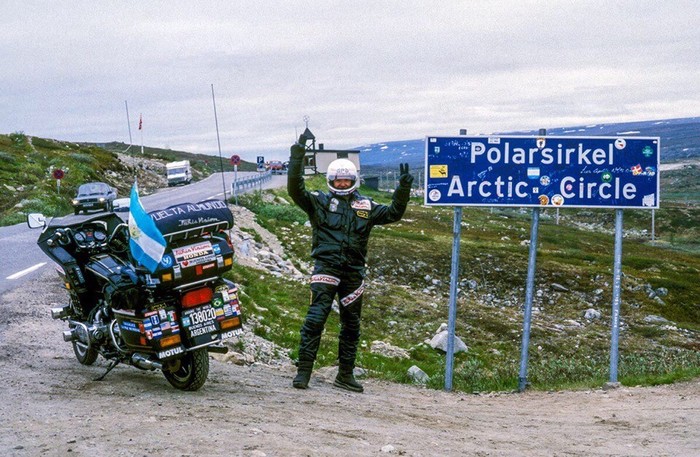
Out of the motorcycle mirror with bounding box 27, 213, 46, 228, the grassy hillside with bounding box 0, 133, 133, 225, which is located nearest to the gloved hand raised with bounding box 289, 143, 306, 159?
the motorcycle mirror with bounding box 27, 213, 46, 228

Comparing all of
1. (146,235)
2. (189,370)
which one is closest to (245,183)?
(189,370)

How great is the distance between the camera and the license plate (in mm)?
8219

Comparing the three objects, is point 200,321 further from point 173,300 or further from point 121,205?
point 121,205

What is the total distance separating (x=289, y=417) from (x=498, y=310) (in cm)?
1767

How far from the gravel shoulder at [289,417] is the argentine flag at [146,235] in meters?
1.35

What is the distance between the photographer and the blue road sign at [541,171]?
38.3 ft

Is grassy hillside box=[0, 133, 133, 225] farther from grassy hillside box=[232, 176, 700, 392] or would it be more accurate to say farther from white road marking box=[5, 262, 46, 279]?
white road marking box=[5, 262, 46, 279]

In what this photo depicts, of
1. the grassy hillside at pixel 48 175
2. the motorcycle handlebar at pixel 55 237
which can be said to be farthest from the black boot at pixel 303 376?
the grassy hillside at pixel 48 175

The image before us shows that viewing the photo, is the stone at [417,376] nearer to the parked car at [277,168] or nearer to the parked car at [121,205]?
the parked car at [121,205]

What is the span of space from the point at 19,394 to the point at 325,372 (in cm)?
497

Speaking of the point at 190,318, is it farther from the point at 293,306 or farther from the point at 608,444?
the point at 293,306

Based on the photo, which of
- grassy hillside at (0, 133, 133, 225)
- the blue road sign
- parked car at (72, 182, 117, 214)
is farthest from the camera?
grassy hillside at (0, 133, 133, 225)

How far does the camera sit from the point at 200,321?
27.2 feet

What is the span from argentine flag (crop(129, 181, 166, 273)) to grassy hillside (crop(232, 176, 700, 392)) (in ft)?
18.7
